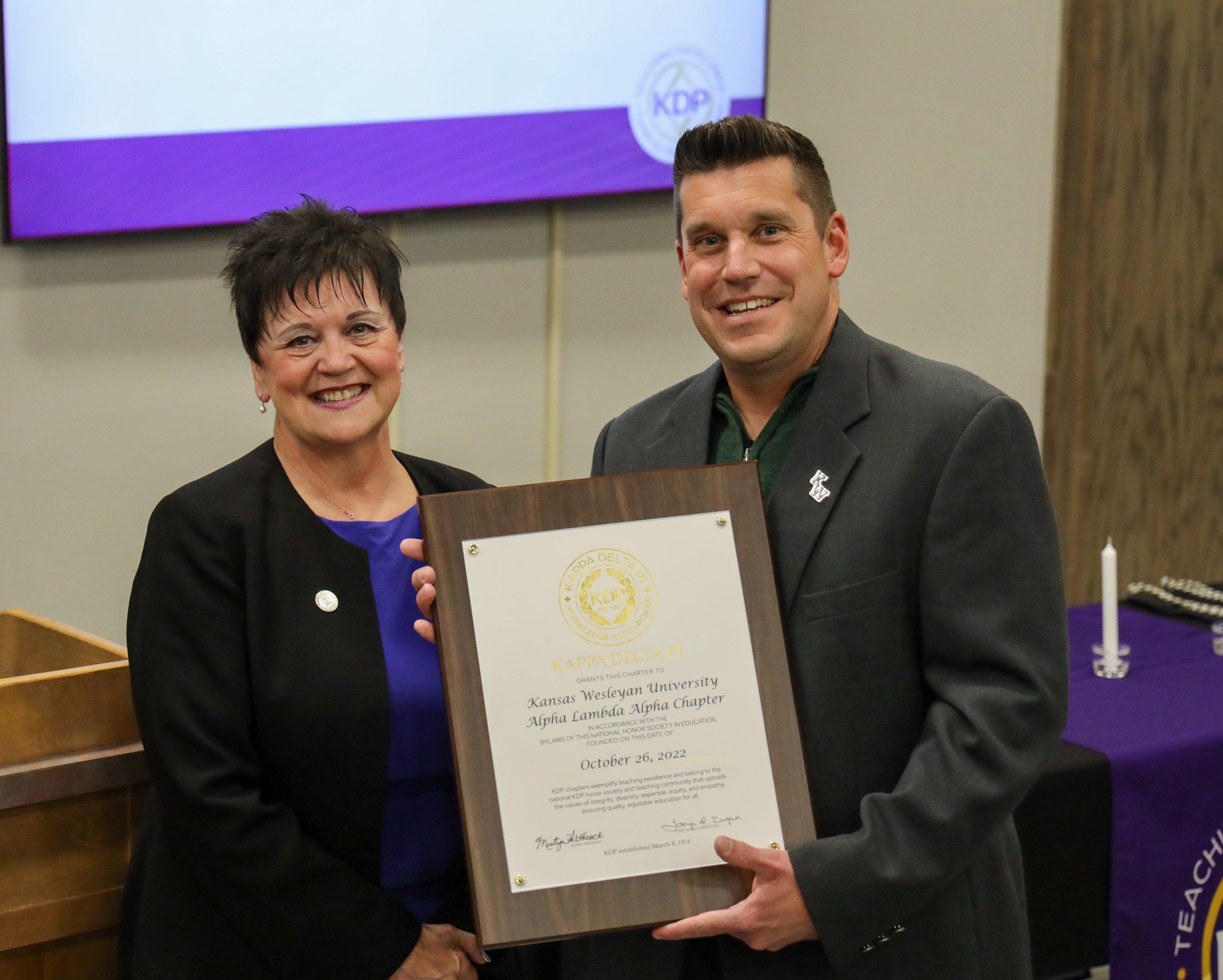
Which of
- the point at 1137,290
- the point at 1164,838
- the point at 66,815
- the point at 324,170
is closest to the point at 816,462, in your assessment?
the point at 66,815

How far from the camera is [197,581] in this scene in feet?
4.87

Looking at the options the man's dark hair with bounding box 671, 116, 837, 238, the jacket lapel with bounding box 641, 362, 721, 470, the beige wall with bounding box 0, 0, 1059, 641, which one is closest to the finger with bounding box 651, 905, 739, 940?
the jacket lapel with bounding box 641, 362, 721, 470

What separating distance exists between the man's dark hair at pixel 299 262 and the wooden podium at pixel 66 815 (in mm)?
487

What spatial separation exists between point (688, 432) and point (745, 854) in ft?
1.71

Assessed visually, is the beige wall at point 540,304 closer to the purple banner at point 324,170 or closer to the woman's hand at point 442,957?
the purple banner at point 324,170

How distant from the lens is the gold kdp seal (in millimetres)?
1336

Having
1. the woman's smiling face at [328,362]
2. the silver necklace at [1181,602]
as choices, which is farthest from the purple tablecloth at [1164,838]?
the woman's smiling face at [328,362]

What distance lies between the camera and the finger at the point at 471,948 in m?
1.53

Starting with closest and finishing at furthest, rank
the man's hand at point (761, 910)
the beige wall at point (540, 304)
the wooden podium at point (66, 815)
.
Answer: the man's hand at point (761, 910), the wooden podium at point (66, 815), the beige wall at point (540, 304)

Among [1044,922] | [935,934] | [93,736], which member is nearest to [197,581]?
[93,736]

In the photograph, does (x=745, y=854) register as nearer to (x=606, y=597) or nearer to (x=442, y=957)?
(x=606, y=597)

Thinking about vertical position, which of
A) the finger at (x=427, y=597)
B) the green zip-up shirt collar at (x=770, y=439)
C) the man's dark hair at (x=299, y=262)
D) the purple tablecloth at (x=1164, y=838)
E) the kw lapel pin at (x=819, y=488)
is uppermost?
the man's dark hair at (x=299, y=262)

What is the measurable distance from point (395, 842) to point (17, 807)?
44 centimetres

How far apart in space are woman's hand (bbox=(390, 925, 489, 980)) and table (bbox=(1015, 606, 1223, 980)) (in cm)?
89
